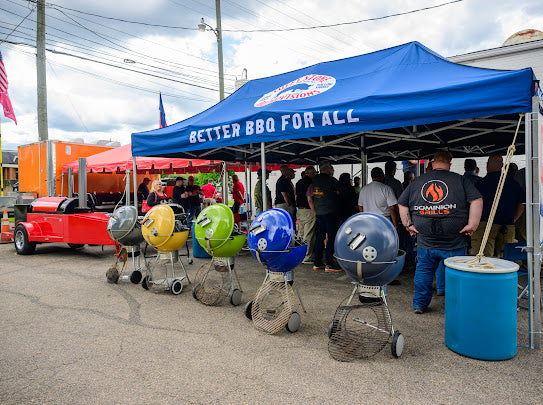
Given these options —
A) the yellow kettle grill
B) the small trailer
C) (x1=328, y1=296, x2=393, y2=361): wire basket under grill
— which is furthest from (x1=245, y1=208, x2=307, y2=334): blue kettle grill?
the small trailer

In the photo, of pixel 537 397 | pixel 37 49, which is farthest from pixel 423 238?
pixel 37 49

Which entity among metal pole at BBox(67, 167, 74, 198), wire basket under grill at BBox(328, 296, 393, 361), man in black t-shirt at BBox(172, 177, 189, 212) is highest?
metal pole at BBox(67, 167, 74, 198)

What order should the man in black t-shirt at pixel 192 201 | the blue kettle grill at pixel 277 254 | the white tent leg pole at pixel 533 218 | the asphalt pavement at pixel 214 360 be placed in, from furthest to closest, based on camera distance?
the man in black t-shirt at pixel 192 201 < the blue kettle grill at pixel 277 254 < the white tent leg pole at pixel 533 218 < the asphalt pavement at pixel 214 360

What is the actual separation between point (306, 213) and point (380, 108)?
129 inches

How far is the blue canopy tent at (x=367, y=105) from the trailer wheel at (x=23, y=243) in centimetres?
384

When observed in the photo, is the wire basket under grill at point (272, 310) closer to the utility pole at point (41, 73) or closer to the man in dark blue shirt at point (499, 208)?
the man in dark blue shirt at point (499, 208)

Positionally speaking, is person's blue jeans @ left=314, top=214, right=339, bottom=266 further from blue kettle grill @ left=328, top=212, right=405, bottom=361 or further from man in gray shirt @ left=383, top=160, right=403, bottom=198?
blue kettle grill @ left=328, top=212, right=405, bottom=361

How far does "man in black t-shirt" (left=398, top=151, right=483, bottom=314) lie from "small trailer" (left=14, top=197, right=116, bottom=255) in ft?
20.1

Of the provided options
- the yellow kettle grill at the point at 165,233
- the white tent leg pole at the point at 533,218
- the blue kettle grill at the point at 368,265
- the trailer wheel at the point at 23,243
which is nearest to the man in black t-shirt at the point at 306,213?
the yellow kettle grill at the point at 165,233

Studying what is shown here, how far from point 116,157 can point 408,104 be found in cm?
1082

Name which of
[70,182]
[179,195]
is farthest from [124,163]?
[70,182]

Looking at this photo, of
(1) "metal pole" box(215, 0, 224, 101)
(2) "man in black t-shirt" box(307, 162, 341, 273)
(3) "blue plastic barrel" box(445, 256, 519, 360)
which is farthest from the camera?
(1) "metal pole" box(215, 0, 224, 101)

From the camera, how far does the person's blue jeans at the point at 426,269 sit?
4.09m

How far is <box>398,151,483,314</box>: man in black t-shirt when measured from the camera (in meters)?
3.98
